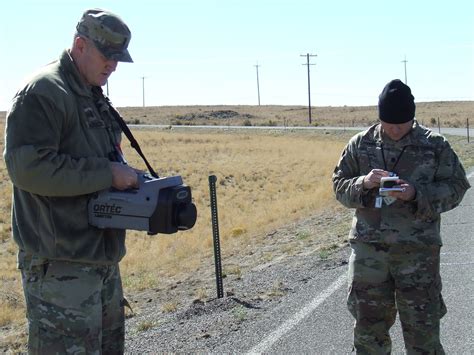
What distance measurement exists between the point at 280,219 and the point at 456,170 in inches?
417

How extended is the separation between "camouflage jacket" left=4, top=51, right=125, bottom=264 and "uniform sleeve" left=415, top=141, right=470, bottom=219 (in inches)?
66.3

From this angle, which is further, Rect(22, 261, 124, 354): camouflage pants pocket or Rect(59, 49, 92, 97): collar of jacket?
Rect(59, 49, 92, 97): collar of jacket

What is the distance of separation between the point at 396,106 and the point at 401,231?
702mm

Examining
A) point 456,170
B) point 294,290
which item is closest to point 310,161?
point 294,290

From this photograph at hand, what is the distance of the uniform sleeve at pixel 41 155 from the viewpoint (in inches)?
112

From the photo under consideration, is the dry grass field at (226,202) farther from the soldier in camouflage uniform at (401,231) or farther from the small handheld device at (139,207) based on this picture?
the small handheld device at (139,207)

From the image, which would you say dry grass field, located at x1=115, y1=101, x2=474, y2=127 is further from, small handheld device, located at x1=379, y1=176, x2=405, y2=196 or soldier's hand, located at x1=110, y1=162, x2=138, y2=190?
soldier's hand, located at x1=110, y1=162, x2=138, y2=190

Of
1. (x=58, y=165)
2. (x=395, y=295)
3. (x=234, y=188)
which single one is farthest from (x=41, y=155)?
(x=234, y=188)

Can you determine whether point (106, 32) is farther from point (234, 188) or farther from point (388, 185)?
point (234, 188)

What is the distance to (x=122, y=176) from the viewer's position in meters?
3.01

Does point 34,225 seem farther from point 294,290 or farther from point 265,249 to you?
point 265,249

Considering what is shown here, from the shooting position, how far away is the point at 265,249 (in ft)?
33.5

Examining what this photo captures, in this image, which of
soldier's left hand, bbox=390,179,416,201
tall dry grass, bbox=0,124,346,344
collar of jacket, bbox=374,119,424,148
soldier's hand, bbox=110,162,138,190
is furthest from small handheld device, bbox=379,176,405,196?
tall dry grass, bbox=0,124,346,344

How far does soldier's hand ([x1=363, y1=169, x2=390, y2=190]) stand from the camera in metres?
3.72
